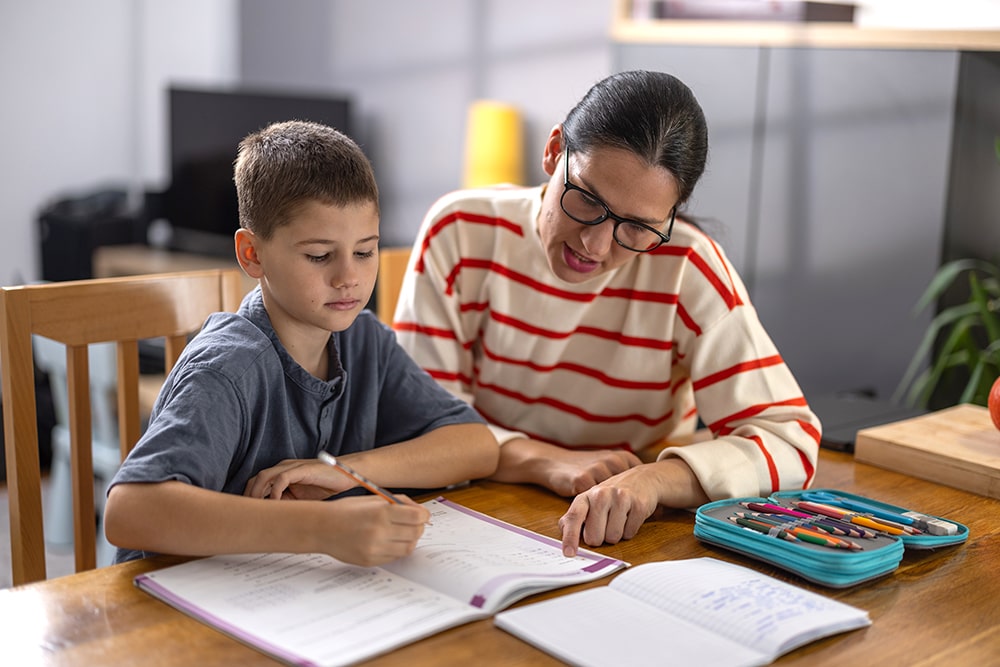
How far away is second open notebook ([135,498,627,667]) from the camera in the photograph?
876mm

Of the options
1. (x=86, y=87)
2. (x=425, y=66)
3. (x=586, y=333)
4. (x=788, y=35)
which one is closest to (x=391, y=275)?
(x=586, y=333)

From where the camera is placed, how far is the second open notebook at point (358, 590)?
0.88m

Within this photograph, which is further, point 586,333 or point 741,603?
point 586,333

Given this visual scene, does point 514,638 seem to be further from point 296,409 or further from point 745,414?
point 745,414

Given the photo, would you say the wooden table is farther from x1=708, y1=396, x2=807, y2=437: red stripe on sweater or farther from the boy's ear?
the boy's ear

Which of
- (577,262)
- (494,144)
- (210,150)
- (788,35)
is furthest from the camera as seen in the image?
(210,150)

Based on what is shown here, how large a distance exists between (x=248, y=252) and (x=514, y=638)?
1.74ft

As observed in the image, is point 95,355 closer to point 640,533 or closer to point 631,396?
point 631,396

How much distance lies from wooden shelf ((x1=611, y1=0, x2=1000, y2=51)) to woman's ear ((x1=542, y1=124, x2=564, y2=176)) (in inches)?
57.9

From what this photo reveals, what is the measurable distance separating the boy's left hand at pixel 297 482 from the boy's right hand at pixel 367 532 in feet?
0.47

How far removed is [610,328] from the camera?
1528mm

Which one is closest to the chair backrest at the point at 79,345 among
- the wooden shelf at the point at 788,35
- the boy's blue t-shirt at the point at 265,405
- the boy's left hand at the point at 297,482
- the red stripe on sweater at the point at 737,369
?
the boy's blue t-shirt at the point at 265,405

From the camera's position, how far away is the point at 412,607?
94cm

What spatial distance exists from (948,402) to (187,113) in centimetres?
304
